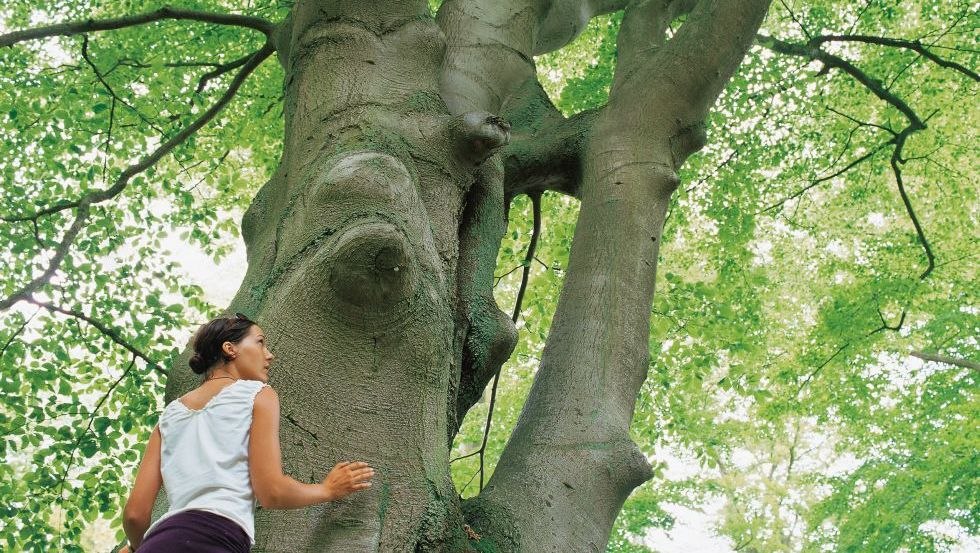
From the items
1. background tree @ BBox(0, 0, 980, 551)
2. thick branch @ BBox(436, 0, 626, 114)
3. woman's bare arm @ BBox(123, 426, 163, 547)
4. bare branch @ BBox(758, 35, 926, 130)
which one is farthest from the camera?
bare branch @ BBox(758, 35, 926, 130)

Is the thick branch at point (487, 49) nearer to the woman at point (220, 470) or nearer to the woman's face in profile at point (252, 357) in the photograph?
the woman's face in profile at point (252, 357)

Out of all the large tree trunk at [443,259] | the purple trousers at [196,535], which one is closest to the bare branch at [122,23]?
the large tree trunk at [443,259]

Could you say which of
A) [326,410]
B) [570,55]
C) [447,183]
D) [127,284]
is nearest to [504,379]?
[570,55]

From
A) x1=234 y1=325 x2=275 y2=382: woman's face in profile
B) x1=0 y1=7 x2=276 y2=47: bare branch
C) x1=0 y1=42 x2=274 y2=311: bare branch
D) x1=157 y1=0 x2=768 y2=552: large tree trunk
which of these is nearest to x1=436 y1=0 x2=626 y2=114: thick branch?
x1=157 y1=0 x2=768 y2=552: large tree trunk

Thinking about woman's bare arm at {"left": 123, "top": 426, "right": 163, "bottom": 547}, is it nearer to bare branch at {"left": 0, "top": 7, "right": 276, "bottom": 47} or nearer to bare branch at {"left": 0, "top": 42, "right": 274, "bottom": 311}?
bare branch at {"left": 0, "top": 42, "right": 274, "bottom": 311}

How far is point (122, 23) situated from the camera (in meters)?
4.70

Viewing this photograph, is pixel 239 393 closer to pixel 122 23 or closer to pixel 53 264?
pixel 53 264

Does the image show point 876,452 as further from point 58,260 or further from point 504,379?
point 58,260

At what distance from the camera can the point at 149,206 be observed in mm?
7973

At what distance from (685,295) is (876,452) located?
16.7 feet

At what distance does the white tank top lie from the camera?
189cm

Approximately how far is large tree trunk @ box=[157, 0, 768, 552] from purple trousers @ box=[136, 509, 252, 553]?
30cm

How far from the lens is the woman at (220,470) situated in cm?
185

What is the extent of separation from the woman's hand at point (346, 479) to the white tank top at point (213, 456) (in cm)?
20
